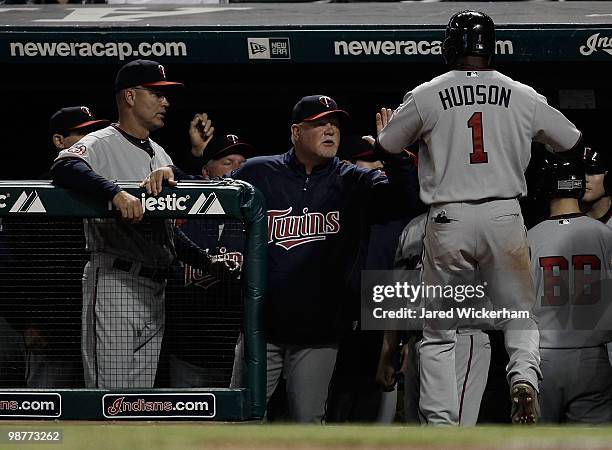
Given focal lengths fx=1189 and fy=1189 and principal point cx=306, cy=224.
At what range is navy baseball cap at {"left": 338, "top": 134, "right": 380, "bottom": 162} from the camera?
20.3 feet

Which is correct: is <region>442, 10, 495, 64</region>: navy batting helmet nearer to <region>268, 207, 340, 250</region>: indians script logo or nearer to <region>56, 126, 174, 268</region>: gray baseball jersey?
<region>268, 207, 340, 250</region>: indians script logo

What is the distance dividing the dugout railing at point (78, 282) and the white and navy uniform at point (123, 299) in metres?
0.07

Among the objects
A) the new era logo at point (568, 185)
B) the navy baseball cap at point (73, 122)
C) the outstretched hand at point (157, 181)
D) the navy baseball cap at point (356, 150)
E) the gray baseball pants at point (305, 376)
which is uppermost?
the navy baseball cap at point (73, 122)

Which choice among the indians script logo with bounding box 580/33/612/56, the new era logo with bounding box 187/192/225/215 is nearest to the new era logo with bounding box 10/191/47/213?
the new era logo with bounding box 187/192/225/215

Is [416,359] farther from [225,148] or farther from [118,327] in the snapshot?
[225,148]

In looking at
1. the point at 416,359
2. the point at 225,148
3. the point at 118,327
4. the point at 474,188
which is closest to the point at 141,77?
the point at 225,148

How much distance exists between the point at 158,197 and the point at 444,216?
1192 mm

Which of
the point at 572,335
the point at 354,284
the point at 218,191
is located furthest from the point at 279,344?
the point at 572,335

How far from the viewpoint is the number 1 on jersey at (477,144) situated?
4832 mm

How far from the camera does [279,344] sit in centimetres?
540

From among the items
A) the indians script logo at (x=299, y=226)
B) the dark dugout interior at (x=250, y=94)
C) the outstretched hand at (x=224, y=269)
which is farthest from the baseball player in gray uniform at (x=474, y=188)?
the dark dugout interior at (x=250, y=94)

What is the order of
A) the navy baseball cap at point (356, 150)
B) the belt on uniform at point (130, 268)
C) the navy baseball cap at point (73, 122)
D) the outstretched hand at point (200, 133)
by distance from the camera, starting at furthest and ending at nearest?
the outstretched hand at point (200, 133)
the navy baseball cap at point (356, 150)
the navy baseball cap at point (73, 122)
the belt on uniform at point (130, 268)

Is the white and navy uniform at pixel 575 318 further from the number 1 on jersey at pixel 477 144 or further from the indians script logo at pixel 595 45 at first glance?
the indians script logo at pixel 595 45

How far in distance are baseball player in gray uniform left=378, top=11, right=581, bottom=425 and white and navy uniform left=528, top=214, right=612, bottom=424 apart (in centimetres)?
74
